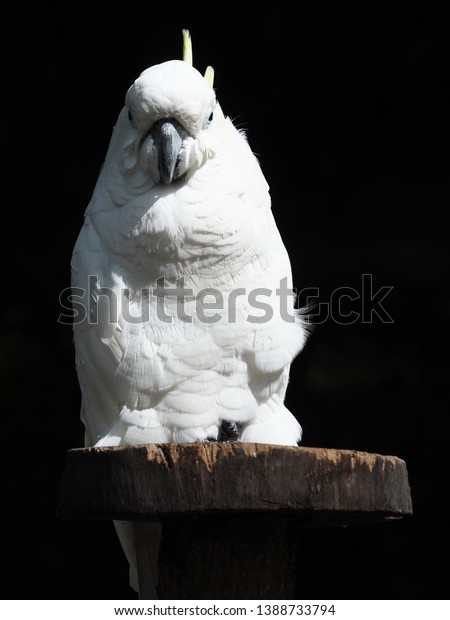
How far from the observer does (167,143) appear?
8.95ft

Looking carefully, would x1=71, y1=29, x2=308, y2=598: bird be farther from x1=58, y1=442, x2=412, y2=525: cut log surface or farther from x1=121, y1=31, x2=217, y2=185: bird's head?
x1=58, y1=442, x2=412, y2=525: cut log surface

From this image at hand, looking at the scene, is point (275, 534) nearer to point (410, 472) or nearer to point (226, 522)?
point (226, 522)

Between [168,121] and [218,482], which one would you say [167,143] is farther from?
[218,482]

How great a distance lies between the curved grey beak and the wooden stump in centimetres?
80

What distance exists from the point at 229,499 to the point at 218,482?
0.04 metres

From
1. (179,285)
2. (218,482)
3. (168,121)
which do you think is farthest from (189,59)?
(218,482)

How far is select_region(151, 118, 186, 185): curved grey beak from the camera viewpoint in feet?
8.96

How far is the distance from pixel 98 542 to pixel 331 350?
1293 mm

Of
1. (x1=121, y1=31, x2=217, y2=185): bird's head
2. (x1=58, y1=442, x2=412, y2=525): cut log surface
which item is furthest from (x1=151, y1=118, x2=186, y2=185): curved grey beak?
(x1=58, y1=442, x2=412, y2=525): cut log surface

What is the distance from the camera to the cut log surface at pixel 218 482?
7.44ft

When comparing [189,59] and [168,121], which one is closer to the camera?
[168,121]

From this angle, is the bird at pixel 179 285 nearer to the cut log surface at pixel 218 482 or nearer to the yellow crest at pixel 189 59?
the yellow crest at pixel 189 59

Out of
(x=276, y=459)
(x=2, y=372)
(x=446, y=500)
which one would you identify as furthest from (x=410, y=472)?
(x=276, y=459)

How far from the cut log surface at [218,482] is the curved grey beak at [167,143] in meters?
0.79
